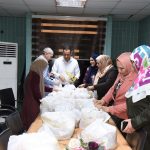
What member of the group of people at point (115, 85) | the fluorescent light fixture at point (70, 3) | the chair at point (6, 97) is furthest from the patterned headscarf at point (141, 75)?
the fluorescent light fixture at point (70, 3)

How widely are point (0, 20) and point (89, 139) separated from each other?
6.51 m

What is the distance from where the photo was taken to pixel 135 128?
2.11 m

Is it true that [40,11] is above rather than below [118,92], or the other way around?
above

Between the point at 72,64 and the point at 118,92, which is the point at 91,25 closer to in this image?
the point at 72,64

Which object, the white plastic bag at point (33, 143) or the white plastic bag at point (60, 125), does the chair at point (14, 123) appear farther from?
the white plastic bag at point (33, 143)

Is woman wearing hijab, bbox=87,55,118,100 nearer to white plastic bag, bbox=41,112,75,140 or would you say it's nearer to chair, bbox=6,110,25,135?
chair, bbox=6,110,25,135

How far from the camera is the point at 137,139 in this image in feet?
6.68

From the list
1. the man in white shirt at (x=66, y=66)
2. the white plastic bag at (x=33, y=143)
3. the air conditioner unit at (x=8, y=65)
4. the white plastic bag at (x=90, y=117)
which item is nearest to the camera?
the white plastic bag at (x=33, y=143)

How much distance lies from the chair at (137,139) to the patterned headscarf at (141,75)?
26cm

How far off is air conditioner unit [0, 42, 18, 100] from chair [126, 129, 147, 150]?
15.9 feet

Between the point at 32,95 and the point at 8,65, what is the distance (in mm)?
3111

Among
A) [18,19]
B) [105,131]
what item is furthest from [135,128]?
[18,19]

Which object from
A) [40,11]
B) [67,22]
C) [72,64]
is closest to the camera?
[72,64]

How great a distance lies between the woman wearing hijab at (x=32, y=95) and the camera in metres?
3.75
